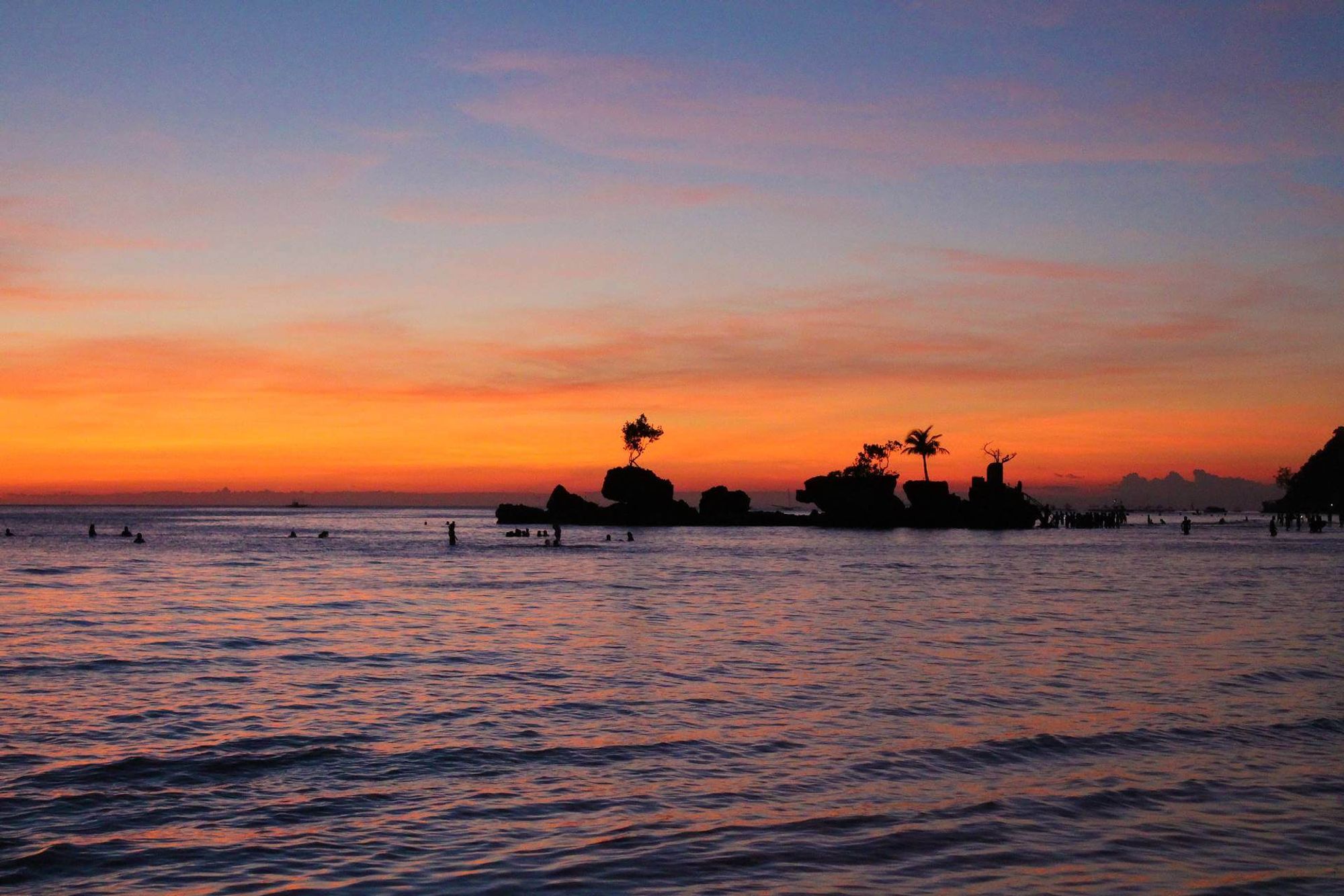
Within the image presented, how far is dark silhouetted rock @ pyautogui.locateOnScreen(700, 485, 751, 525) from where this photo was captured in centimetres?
15475

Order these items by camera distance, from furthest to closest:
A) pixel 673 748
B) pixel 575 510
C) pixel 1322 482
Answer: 1. pixel 1322 482
2. pixel 575 510
3. pixel 673 748

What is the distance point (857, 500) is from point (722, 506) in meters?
21.2

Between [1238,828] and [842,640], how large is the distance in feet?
53.0

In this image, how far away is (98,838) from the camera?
10.8 meters

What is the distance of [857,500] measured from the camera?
145375 mm

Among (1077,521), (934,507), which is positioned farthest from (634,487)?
(1077,521)

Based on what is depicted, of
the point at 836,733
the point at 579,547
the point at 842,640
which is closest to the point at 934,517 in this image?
the point at 579,547

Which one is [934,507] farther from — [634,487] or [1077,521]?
[634,487]

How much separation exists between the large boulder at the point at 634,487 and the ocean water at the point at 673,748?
4353 inches

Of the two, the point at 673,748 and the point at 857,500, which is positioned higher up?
the point at 857,500

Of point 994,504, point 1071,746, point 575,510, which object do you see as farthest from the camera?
point 575,510

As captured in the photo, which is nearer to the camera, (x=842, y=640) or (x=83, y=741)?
(x=83, y=741)

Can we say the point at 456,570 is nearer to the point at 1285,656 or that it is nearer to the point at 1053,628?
the point at 1053,628

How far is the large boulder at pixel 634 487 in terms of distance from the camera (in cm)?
14800
